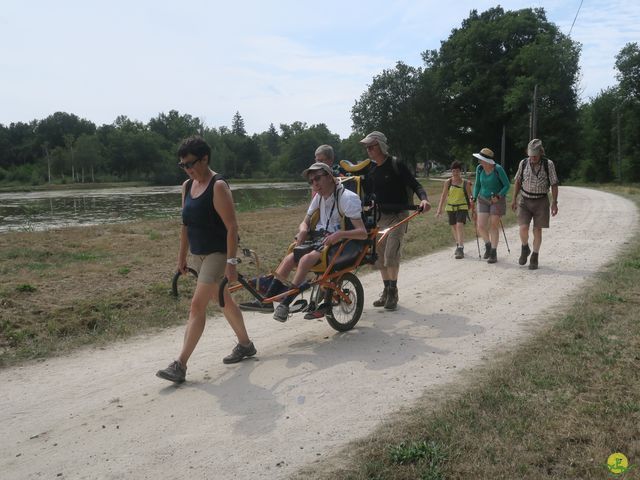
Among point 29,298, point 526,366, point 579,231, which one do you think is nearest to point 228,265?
point 526,366

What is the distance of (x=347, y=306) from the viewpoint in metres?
6.36

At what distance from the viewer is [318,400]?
173 inches

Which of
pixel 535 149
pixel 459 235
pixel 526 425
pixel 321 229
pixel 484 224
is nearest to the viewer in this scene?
pixel 526 425

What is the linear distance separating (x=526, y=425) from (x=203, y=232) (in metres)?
2.89

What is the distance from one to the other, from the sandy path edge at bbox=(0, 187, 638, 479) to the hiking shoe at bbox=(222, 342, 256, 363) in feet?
0.29

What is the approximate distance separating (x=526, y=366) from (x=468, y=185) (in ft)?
23.4

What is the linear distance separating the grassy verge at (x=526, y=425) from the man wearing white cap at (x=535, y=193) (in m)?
4.33

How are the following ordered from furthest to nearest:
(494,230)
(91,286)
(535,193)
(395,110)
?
(395,110), (494,230), (535,193), (91,286)

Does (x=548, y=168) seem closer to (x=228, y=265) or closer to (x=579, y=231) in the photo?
(x=579, y=231)

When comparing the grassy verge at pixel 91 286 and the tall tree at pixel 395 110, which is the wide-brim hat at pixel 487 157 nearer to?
the grassy verge at pixel 91 286

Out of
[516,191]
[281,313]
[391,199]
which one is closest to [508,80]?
[516,191]

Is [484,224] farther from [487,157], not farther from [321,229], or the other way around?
[321,229]

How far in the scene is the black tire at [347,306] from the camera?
20.2ft

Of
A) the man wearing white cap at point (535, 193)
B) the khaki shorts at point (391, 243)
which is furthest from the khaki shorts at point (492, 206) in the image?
the khaki shorts at point (391, 243)
